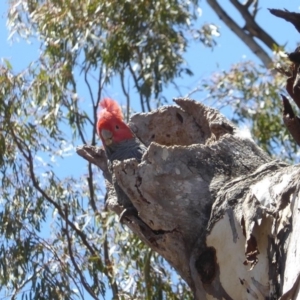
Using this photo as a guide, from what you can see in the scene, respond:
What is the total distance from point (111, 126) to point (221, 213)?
1648 millimetres

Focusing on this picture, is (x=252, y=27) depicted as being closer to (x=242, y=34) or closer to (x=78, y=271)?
(x=242, y=34)

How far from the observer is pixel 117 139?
437cm

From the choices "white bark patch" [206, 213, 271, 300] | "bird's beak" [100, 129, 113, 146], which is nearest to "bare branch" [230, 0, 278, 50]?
"bird's beak" [100, 129, 113, 146]

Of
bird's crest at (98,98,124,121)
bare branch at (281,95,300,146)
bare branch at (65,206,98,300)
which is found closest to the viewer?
bare branch at (281,95,300,146)

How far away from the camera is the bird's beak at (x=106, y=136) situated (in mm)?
4451

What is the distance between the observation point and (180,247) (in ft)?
10.8

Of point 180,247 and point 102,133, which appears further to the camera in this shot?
point 102,133

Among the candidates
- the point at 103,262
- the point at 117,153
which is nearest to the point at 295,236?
the point at 117,153

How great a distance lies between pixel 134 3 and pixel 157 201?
4.13 metres

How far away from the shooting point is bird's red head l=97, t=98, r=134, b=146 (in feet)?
14.4

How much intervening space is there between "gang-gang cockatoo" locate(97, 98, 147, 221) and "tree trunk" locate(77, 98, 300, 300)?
0.36 meters

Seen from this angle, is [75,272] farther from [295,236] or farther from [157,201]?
[295,236]

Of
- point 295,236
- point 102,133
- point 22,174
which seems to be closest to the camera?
point 295,236

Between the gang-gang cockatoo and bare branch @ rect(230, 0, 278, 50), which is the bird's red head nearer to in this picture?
the gang-gang cockatoo
